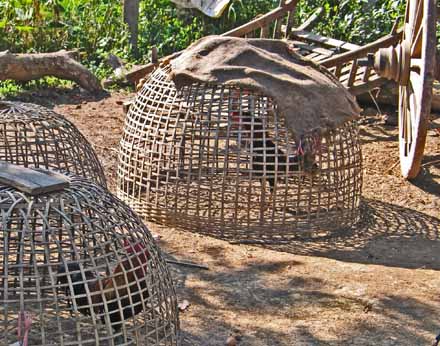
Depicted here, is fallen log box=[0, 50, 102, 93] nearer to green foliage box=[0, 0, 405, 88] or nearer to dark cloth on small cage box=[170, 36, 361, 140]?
green foliage box=[0, 0, 405, 88]

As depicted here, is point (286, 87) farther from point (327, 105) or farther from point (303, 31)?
point (303, 31)

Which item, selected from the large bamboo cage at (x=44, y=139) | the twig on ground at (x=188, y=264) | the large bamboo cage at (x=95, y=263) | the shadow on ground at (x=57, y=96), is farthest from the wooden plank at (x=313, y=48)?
the large bamboo cage at (x=95, y=263)

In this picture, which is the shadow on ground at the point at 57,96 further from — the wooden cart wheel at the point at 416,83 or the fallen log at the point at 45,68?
the wooden cart wheel at the point at 416,83

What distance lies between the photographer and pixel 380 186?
23.7ft

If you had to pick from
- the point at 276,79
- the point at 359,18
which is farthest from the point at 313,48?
the point at 276,79

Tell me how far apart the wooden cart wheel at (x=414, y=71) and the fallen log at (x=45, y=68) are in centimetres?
375

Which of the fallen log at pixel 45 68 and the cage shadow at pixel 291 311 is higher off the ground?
the fallen log at pixel 45 68

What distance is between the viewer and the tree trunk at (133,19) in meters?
→ 11.2

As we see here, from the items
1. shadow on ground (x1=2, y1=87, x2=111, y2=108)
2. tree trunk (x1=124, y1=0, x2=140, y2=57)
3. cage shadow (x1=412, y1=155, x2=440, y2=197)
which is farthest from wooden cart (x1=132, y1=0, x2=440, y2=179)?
tree trunk (x1=124, y1=0, x2=140, y2=57)

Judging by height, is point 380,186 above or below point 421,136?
below

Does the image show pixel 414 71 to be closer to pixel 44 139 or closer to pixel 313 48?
pixel 313 48

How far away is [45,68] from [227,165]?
4.34m

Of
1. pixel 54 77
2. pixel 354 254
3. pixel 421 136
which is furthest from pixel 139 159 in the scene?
pixel 54 77

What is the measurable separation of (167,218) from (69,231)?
2.69 metres
